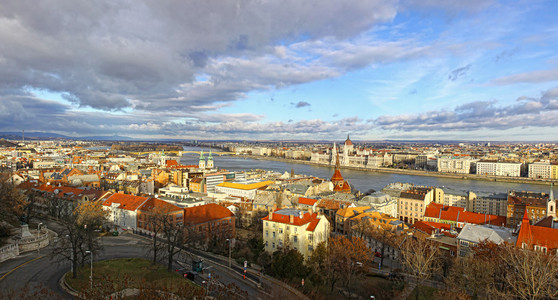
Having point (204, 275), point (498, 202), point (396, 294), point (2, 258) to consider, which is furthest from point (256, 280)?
point (498, 202)

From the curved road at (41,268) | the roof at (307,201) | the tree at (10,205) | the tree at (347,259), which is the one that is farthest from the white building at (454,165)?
the tree at (10,205)

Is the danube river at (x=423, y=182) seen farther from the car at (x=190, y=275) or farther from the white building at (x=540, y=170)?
the car at (x=190, y=275)

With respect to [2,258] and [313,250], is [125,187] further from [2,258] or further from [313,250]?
[313,250]

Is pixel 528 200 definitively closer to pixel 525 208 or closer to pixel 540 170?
pixel 525 208

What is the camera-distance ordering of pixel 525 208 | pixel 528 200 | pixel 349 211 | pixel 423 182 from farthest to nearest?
1. pixel 423 182
2. pixel 528 200
3. pixel 525 208
4. pixel 349 211

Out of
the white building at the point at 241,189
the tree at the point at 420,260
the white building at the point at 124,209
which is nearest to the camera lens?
the tree at the point at 420,260

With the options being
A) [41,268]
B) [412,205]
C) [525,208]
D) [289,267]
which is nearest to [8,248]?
[41,268]
